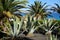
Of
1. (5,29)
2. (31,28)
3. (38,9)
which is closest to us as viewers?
(5,29)

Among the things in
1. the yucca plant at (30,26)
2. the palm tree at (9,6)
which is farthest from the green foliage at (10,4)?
the yucca plant at (30,26)

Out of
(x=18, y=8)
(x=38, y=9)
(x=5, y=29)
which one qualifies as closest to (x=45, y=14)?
(x=38, y=9)

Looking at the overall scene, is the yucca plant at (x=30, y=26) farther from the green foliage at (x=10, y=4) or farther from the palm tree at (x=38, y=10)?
the palm tree at (x=38, y=10)

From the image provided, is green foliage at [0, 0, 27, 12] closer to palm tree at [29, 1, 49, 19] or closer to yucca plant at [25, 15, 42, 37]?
yucca plant at [25, 15, 42, 37]

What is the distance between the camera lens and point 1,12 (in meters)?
17.5

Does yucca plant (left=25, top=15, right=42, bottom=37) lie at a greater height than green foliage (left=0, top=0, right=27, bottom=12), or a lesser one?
lesser

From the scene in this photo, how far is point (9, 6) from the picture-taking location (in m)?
18.4

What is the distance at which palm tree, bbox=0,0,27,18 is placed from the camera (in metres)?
17.6

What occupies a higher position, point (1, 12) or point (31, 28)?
point (1, 12)

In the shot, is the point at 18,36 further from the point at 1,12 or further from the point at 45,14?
the point at 45,14

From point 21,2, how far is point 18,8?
860mm

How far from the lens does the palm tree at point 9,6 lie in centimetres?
1756

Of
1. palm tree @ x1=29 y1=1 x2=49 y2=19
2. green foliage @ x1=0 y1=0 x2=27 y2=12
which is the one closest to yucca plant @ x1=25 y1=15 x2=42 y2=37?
green foliage @ x1=0 y1=0 x2=27 y2=12

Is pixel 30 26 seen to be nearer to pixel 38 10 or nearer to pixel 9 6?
pixel 9 6
